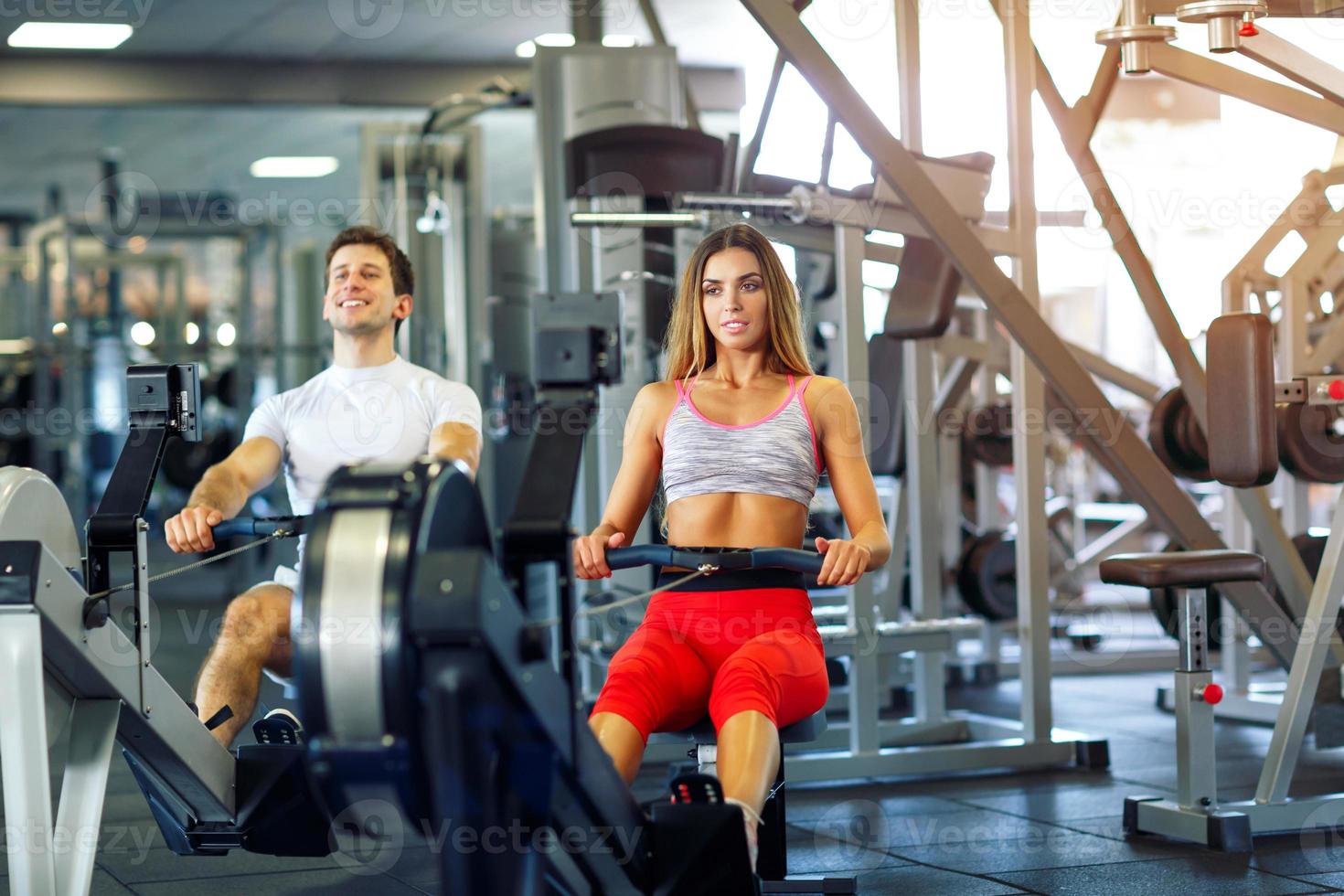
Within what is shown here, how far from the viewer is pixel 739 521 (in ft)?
7.21

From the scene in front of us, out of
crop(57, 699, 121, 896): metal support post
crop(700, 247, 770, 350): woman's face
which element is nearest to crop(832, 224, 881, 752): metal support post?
crop(700, 247, 770, 350): woman's face

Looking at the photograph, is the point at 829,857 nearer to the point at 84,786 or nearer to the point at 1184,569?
the point at 1184,569

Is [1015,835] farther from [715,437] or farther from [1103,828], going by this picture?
[715,437]

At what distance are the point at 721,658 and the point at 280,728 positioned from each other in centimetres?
91

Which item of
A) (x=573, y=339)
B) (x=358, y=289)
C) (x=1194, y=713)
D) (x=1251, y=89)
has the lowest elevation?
(x=1194, y=713)

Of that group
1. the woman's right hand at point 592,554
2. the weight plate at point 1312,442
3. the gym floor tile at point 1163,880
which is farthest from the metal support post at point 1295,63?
the woman's right hand at point 592,554

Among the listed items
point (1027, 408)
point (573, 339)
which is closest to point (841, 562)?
point (573, 339)

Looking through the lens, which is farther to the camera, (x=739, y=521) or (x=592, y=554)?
(x=739, y=521)

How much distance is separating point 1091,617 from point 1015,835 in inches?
158

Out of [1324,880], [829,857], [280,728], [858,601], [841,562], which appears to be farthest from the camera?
[858,601]

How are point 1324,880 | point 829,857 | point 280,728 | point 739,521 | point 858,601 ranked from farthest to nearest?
point 858,601 → point 829,857 → point 1324,880 → point 280,728 → point 739,521

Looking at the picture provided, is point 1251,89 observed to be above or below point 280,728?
above

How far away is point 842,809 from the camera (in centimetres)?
343

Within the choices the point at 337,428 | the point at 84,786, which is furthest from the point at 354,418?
the point at 84,786
